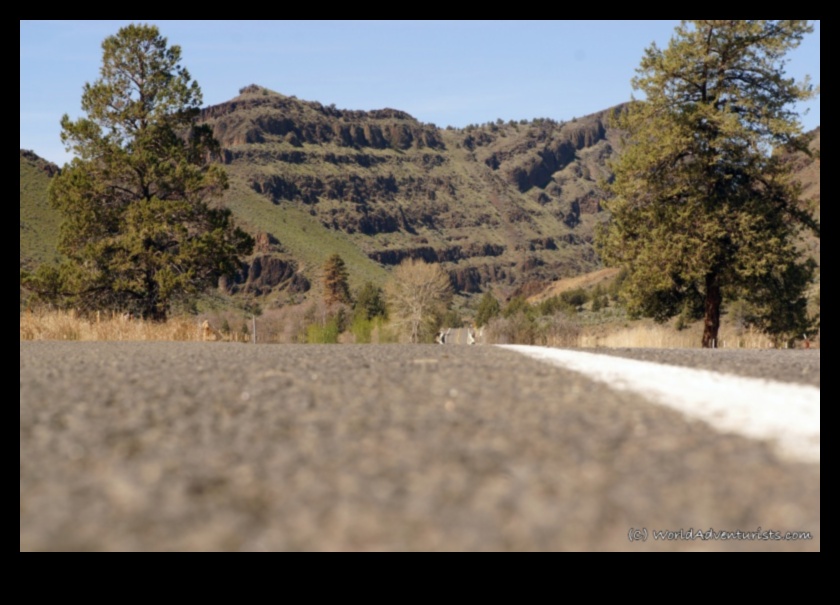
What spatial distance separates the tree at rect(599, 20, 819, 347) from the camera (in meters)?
20.2

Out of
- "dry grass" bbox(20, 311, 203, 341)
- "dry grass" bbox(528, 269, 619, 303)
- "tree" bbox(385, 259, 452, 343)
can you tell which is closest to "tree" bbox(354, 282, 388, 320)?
"tree" bbox(385, 259, 452, 343)

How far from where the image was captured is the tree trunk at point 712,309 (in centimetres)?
2098

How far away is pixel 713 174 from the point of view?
2102cm

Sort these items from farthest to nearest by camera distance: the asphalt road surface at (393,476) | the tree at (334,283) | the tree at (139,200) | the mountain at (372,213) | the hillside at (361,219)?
the mountain at (372,213) → the hillside at (361,219) → the tree at (334,283) → the tree at (139,200) → the asphalt road surface at (393,476)

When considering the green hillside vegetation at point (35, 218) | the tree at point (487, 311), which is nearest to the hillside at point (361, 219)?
the tree at point (487, 311)

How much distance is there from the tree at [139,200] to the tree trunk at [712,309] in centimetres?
1290

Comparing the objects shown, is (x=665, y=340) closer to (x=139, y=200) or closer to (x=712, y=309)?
(x=712, y=309)

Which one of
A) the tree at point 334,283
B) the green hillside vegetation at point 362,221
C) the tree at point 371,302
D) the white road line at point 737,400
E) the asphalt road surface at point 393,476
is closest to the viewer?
the asphalt road surface at point 393,476

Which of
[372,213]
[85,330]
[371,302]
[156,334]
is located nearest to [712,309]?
[156,334]

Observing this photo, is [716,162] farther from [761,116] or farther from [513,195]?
[513,195]

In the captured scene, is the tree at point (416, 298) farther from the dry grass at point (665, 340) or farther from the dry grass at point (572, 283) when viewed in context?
the dry grass at point (572, 283)

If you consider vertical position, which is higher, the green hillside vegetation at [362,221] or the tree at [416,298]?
the green hillside vegetation at [362,221]

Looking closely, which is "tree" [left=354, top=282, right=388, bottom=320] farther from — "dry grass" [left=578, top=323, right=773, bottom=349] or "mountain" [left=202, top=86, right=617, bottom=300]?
"dry grass" [left=578, top=323, right=773, bottom=349]

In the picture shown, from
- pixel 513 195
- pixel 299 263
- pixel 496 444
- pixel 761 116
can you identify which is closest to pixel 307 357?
pixel 496 444
